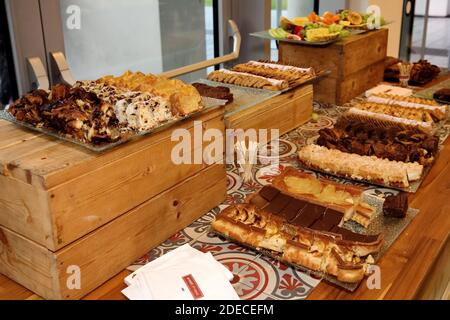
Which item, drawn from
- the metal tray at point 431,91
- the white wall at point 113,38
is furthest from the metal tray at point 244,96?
the metal tray at point 431,91

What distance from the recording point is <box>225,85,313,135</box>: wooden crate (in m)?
1.63

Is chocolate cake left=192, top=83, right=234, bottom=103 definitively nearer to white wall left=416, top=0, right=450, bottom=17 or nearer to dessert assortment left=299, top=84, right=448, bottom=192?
dessert assortment left=299, top=84, right=448, bottom=192

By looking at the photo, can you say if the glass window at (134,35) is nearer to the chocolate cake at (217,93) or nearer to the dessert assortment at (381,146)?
the chocolate cake at (217,93)

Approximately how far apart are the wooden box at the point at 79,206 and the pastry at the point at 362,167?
Result: 49cm

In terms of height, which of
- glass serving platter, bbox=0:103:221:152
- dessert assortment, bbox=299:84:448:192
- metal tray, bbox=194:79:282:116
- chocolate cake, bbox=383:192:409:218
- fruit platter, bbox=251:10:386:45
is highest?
fruit platter, bbox=251:10:386:45

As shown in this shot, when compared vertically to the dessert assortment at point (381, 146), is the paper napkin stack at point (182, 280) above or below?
below

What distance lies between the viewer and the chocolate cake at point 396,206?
1247 millimetres

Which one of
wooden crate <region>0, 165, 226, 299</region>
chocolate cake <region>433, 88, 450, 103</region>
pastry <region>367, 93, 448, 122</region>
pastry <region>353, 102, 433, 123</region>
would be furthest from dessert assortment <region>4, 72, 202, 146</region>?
chocolate cake <region>433, 88, 450, 103</region>

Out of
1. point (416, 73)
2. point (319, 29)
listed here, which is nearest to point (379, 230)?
point (319, 29)

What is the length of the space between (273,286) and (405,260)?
11.9 inches

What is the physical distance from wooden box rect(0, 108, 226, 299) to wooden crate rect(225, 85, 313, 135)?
1.48 ft

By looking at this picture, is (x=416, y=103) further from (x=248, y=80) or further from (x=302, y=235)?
(x=302, y=235)

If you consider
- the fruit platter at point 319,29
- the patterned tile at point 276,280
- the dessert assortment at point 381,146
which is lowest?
the patterned tile at point 276,280
